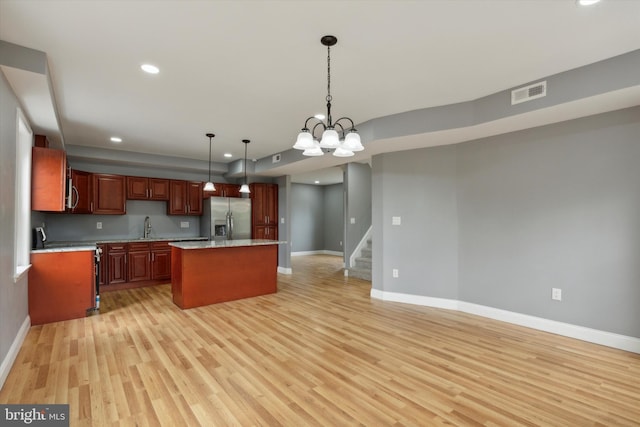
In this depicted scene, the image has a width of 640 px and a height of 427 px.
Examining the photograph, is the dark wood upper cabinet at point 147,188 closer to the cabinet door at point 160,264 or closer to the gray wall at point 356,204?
the cabinet door at point 160,264

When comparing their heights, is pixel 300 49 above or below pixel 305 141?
above

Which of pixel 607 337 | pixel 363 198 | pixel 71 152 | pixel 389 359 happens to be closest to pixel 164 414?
pixel 389 359

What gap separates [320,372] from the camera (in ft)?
8.67

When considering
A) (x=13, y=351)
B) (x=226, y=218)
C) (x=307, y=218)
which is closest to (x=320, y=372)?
(x=13, y=351)

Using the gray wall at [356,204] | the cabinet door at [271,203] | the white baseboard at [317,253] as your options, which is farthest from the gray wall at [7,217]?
the white baseboard at [317,253]

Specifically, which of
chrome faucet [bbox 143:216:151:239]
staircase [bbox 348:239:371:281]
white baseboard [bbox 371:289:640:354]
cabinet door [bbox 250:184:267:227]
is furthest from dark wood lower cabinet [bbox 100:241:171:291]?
white baseboard [bbox 371:289:640:354]

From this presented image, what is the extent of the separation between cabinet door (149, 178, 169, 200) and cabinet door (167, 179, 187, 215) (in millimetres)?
81

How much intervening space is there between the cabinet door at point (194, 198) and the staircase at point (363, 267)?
3.75 meters

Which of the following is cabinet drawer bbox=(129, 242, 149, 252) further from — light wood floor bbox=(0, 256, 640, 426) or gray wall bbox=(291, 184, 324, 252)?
gray wall bbox=(291, 184, 324, 252)

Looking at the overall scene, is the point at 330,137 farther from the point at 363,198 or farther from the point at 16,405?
the point at 363,198

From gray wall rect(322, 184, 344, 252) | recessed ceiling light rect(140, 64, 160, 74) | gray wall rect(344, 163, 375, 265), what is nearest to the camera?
recessed ceiling light rect(140, 64, 160, 74)

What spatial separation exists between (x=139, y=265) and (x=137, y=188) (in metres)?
1.56

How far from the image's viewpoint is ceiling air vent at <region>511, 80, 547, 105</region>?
301 centimetres

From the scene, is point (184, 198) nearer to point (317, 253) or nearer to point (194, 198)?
point (194, 198)
